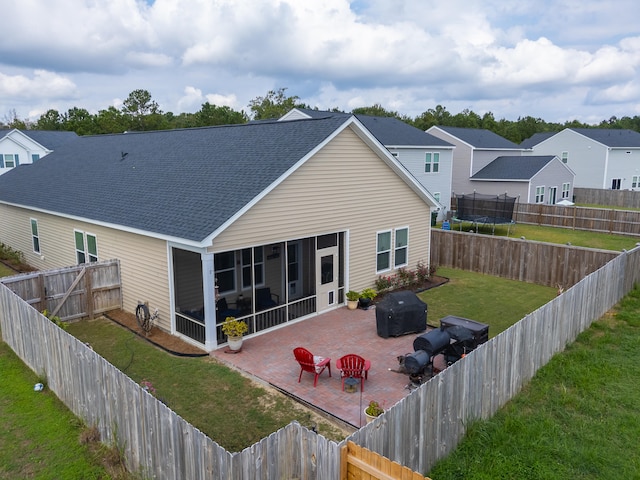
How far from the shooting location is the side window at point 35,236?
21161mm

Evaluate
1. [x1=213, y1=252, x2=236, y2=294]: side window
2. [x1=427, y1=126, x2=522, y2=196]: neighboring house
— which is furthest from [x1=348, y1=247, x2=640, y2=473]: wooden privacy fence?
[x1=427, y1=126, x2=522, y2=196]: neighboring house

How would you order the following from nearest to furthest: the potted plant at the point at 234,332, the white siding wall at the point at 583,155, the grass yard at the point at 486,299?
the potted plant at the point at 234,332
the grass yard at the point at 486,299
the white siding wall at the point at 583,155

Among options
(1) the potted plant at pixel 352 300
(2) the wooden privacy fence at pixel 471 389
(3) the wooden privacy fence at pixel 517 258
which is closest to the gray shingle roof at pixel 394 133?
(3) the wooden privacy fence at pixel 517 258

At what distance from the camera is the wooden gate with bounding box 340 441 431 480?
534 cm

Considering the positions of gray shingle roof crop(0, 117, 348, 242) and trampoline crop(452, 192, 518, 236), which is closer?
gray shingle roof crop(0, 117, 348, 242)

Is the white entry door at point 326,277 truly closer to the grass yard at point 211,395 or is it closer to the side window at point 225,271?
the side window at point 225,271

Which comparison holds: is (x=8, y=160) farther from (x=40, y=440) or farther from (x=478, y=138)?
(x=40, y=440)

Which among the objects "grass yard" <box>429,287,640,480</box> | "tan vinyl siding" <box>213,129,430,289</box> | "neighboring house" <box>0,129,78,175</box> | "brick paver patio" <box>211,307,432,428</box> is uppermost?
"neighboring house" <box>0,129,78,175</box>

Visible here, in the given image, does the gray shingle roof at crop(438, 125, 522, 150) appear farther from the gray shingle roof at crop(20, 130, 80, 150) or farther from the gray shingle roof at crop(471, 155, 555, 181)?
the gray shingle roof at crop(20, 130, 80, 150)

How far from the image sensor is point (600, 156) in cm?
5075

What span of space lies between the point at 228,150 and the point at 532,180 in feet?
95.0

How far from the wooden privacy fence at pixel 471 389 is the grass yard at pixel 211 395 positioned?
211 cm

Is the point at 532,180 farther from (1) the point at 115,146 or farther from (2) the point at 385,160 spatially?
(1) the point at 115,146

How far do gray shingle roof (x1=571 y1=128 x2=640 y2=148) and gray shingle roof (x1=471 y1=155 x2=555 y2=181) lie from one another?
1501 cm
